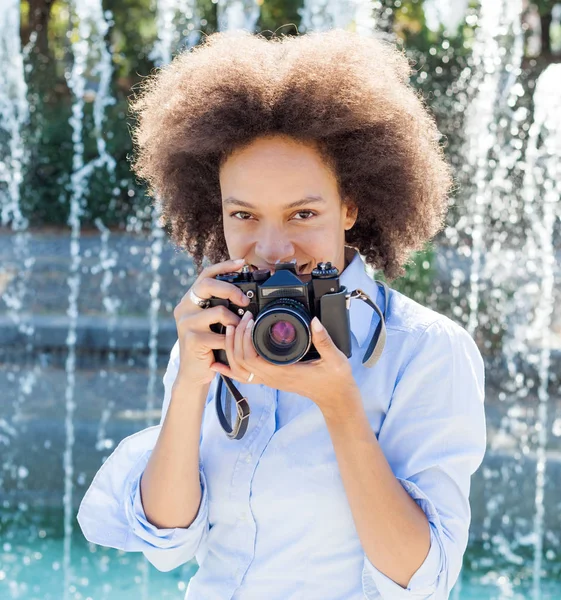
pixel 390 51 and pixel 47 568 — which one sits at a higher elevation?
pixel 390 51

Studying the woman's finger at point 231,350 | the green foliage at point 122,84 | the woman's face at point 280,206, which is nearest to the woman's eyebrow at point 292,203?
the woman's face at point 280,206

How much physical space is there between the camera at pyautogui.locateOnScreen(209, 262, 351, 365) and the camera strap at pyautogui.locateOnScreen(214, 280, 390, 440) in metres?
0.04

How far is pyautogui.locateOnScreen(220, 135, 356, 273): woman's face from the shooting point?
152 centimetres

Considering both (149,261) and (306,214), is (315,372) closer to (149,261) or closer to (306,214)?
(306,214)

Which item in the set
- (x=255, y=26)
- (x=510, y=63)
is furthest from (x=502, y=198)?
(x=255, y=26)

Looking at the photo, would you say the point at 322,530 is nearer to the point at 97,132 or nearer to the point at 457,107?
the point at 457,107

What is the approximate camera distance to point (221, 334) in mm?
1479

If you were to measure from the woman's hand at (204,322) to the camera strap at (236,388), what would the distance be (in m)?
0.05

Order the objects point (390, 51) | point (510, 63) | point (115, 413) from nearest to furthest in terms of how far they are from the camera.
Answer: point (390, 51) → point (115, 413) → point (510, 63)

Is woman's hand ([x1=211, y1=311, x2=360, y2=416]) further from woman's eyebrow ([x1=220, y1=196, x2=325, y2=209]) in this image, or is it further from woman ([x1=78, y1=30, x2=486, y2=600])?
woman's eyebrow ([x1=220, y1=196, x2=325, y2=209])

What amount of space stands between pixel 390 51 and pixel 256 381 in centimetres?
72

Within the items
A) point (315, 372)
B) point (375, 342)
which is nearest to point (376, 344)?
point (375, 342)

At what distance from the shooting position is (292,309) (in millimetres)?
1381

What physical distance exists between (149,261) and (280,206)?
7.78 meters
